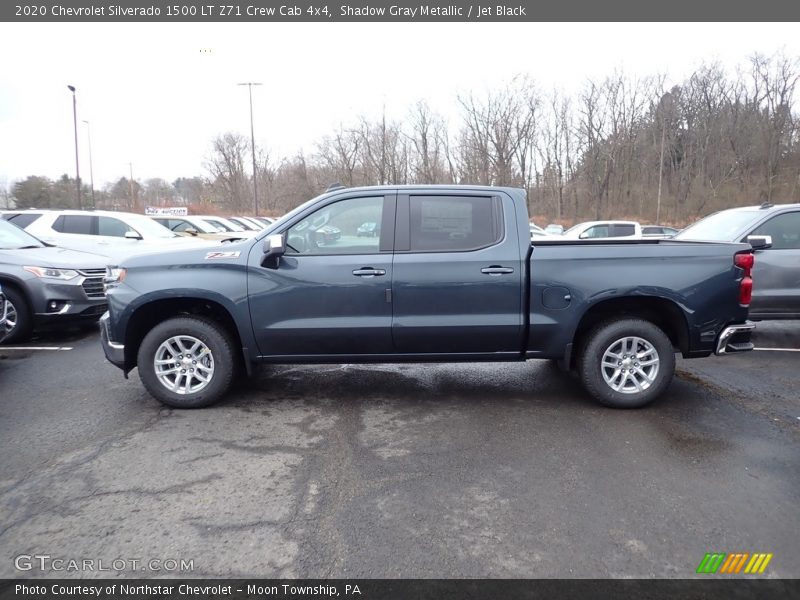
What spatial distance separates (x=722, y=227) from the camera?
7.18 meters

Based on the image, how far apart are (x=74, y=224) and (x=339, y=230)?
877 centimetres

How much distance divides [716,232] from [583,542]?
608 centimetres

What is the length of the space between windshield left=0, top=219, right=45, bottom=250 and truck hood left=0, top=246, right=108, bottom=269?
0.54 ft

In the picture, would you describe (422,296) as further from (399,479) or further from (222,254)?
(222,254)

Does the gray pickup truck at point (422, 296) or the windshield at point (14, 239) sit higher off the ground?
the windshield at point (14, 239)

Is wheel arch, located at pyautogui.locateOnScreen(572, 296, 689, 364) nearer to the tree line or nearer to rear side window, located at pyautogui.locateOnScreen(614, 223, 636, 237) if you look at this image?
rear side window, located at pyautogui.locateOnScreen(614, 223, 636, 237)

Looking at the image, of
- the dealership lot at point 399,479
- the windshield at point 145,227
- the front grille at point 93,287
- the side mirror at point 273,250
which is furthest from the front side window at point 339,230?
the windshield at point 145,227

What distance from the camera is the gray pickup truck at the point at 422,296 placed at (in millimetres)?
4441

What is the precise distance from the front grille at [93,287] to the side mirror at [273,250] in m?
4.38

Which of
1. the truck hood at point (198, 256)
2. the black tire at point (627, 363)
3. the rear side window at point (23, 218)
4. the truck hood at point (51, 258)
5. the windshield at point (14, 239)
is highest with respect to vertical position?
the rear side window at point (23, 218)

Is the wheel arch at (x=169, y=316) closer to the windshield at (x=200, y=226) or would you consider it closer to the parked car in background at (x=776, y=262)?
the parked car in background at (x=776, y=262)

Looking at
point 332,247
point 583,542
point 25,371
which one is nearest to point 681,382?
point 583,542

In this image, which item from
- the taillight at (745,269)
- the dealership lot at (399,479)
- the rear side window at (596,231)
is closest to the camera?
the dealership lot at (399,479)

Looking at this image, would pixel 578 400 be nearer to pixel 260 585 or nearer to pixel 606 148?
pixel 260 585
